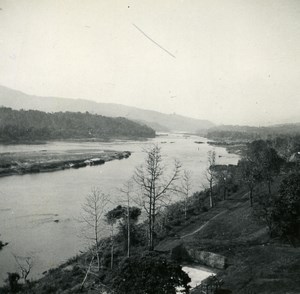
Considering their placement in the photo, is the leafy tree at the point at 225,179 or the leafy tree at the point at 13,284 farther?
the leafy tree at the point at 225,179

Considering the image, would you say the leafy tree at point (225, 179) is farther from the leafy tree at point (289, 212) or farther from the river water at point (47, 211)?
the leafy tree at point (289, 212)

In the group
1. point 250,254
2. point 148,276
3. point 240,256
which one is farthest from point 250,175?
point 148,276

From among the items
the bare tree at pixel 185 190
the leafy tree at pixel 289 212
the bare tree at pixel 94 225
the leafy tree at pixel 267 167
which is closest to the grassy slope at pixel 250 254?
the leafy tree at pixel 289 212

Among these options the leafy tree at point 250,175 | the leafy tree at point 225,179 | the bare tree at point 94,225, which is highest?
the leafy tree at point 250,175

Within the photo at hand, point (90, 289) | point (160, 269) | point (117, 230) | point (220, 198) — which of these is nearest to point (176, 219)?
point (117, 230)

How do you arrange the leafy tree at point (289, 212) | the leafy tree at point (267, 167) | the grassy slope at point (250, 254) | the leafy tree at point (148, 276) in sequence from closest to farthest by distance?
1. the leafy tree at point (148, 276)
2. the grassy slope at point (250, 254)
3. the leafy tree at point (289, 212)
4. the leafy tree at point (267, 167)

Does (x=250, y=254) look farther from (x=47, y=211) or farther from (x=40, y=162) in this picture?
(x=40, y=162)
